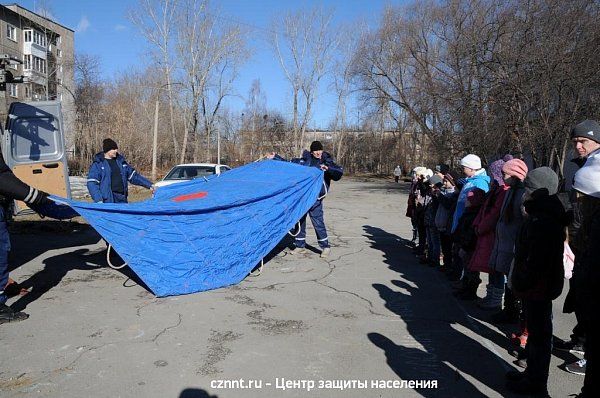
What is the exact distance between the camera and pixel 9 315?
4730mm

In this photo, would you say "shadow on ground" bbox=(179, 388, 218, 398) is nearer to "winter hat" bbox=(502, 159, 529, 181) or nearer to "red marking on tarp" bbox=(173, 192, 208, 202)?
"red marking on tarp" bbox=(173, 192, 208, 202)

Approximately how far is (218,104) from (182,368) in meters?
36.7

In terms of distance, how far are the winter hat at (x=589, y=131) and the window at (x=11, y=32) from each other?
179 feet

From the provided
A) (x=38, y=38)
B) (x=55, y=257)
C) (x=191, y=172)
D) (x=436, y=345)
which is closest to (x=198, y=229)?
(x=436, y=345)

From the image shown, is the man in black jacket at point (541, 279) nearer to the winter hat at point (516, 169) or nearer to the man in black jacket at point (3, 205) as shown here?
the winter hat at point (516, 169)

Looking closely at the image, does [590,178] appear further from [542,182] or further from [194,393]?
[194,393]

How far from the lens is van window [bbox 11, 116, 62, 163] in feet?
26.4

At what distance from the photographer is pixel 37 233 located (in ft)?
31.8

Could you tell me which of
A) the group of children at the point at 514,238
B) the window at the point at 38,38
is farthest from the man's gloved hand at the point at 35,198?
the window at the point at 38,38

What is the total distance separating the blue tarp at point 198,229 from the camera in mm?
5441

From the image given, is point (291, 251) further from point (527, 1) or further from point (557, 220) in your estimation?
point (527, 1)

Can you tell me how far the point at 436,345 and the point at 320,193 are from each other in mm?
4169

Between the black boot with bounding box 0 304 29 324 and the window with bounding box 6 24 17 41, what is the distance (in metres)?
51.2

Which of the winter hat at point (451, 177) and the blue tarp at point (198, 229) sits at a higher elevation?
the winter hat at point (451, 177)
